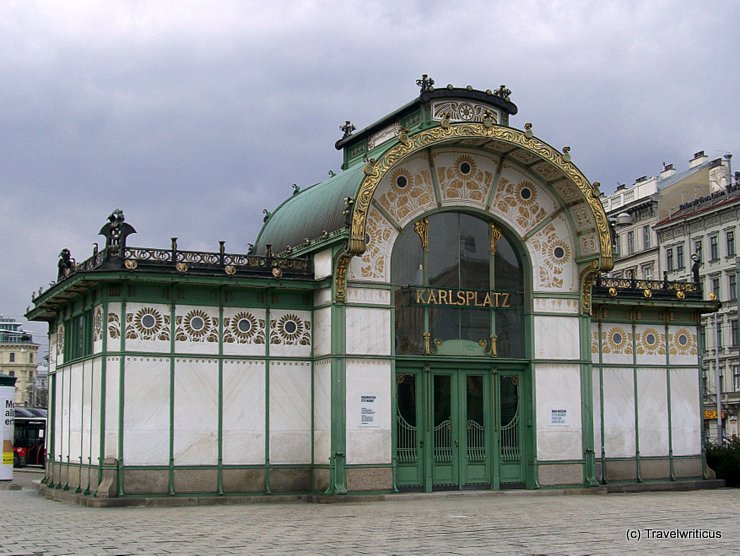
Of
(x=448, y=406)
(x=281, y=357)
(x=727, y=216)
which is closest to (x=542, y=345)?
(x=448, y=406)

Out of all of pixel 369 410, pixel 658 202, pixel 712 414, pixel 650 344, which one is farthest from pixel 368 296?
pixel 658 202

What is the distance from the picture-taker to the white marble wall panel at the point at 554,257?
29.7 metres

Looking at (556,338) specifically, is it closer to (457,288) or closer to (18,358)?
(457,288)

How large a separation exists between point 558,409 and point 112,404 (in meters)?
11.8

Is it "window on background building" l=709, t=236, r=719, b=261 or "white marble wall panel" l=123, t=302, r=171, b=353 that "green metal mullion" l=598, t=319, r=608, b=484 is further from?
"window on background building" l=709, t=236, r=719, b=261

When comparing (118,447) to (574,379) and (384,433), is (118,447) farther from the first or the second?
(574,379)

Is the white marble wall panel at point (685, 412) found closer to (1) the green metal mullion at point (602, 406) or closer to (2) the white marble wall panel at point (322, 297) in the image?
(1) the green metal mullion at point (602, 406)

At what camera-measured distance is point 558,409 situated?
2930 cm

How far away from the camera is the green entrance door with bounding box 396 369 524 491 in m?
27.8

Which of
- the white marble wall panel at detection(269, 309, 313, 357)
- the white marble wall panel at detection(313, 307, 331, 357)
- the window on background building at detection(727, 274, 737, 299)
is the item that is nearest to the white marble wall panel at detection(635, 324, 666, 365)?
the white marble wall panel at detection(313, 307, 331, 357)

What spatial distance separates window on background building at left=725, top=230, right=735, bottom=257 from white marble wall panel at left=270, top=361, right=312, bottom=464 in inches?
1805

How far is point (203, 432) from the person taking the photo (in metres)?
26.5

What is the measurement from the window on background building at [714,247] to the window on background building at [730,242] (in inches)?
42.1

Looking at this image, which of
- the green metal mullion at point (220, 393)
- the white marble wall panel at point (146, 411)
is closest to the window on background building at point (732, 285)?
the green metal mullion at point (220, 393)
